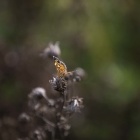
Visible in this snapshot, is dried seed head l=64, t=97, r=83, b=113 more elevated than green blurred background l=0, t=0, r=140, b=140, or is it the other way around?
green blurred background l=0, t=0, r=140, b=140

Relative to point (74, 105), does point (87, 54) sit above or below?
above

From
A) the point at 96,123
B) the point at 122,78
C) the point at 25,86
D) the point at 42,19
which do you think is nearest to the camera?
the point at 25,86

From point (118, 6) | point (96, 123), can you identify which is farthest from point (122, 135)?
point (118, 6)

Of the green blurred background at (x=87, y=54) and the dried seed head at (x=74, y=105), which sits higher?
the green blurred background at (x=87, y=54)

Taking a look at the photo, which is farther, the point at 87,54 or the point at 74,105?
the point at 87,54

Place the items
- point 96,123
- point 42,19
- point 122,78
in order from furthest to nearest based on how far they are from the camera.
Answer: point 42,19
point 122,78
point 96,123

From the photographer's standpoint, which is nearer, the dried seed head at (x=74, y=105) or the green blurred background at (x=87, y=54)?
the dried seed head at (x=74, y=105)

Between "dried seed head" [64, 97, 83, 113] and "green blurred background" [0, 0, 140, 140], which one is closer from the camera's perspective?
"dried seed head" [64, 97, 83, 113]

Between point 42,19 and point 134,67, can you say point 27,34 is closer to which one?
point 42,19
